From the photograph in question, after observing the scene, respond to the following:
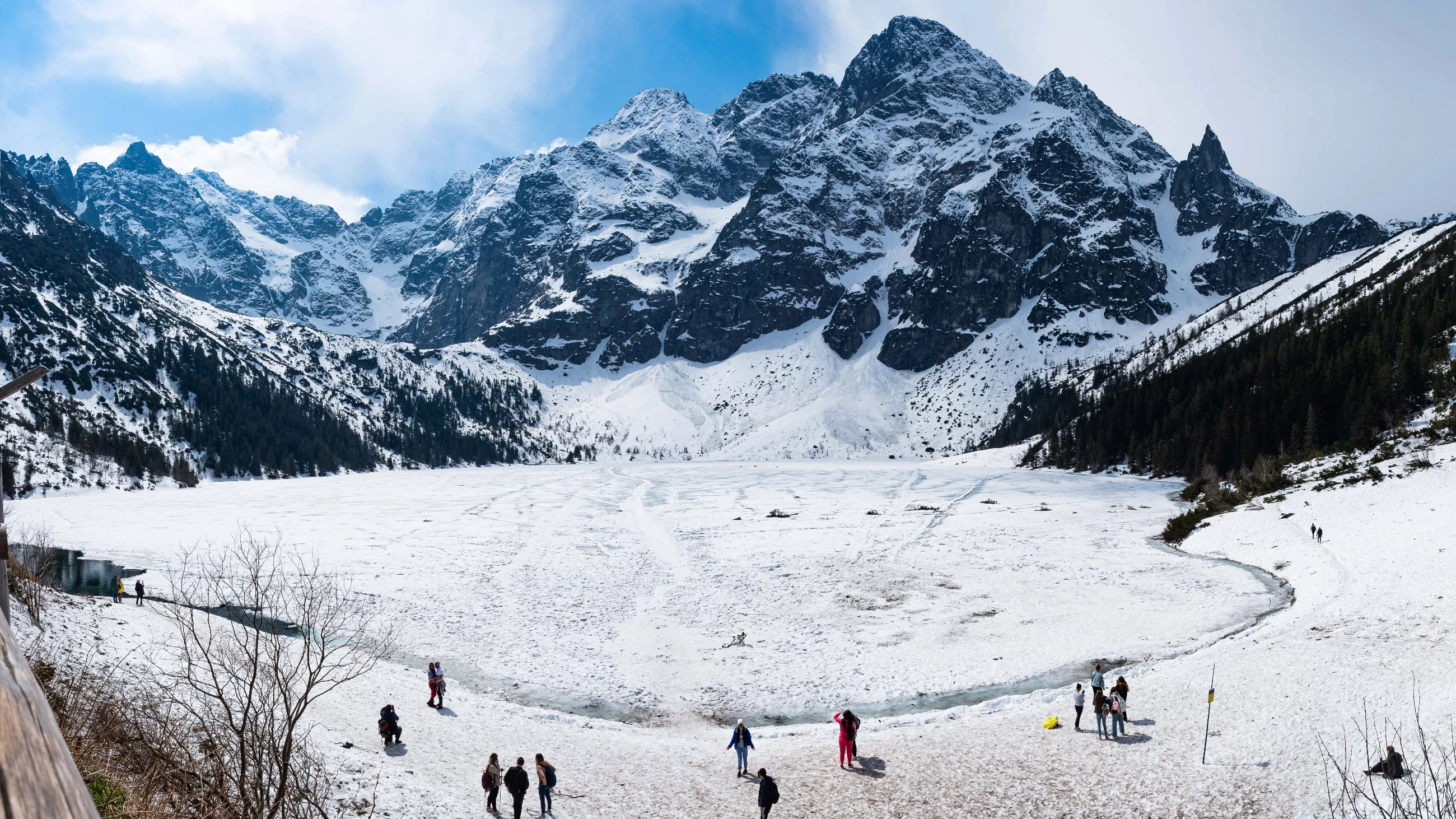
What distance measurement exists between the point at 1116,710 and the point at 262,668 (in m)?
22.6

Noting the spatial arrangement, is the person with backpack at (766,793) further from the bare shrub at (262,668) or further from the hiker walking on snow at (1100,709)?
the hiker walking on snow at (1100,709)

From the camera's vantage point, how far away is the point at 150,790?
1101 cm

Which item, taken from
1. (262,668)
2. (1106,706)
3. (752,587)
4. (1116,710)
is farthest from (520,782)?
(752,587)

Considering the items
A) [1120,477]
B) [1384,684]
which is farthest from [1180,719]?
[1120,477]

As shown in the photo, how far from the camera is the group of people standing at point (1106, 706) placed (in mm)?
20828

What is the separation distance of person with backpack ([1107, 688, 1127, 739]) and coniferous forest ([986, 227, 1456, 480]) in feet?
158

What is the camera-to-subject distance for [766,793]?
1670cm

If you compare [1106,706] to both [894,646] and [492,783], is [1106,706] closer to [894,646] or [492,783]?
[894,646]

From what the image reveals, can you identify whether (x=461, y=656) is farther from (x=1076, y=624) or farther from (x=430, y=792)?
(x=1076, y=624)

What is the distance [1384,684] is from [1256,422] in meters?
71.6

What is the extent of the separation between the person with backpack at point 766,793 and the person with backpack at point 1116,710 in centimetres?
1080

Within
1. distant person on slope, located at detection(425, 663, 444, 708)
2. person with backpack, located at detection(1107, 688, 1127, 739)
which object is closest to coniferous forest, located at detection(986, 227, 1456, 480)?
person with backpack, located at detection(1107, 688, 1127, 739)

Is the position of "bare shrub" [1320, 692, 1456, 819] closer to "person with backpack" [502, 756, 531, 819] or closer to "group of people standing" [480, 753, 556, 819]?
"group of people standing" [480, 753, 556, 819]

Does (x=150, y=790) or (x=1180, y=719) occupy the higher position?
(x=150, y=790)
